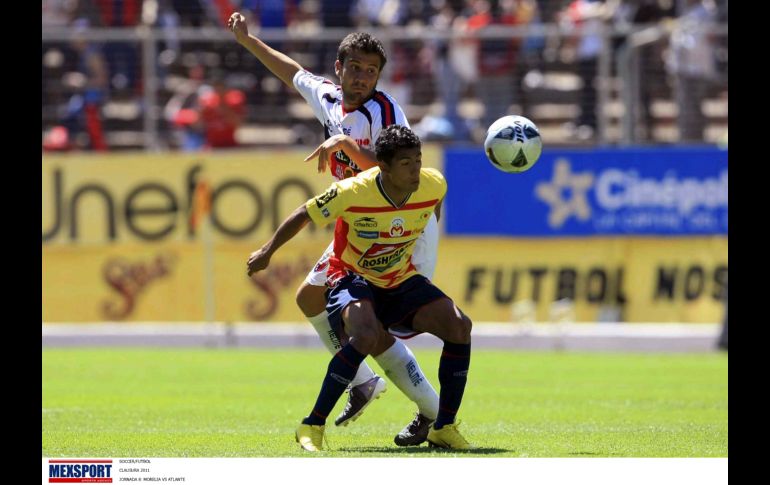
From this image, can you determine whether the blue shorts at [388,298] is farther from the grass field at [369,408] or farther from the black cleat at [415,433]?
the grass field at [369,408]

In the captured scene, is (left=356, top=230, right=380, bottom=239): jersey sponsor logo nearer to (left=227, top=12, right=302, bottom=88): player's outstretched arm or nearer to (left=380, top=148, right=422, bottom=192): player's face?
(left=380, top=148, right=422, bottom=192): player's face

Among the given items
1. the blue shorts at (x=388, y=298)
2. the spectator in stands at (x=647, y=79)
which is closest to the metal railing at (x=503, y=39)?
the spectator in stands at (x=647, y=79)

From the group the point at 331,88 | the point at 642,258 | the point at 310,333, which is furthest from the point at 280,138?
the point at 331,88

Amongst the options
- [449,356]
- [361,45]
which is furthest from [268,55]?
[449,356]

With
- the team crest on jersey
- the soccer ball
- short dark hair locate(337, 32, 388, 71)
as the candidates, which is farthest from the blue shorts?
short dark hair locate(337, 32, 388, 71)

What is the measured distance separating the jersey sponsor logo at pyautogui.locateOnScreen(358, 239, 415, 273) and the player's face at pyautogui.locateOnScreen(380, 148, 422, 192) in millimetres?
519

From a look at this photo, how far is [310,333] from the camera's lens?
2102 centimetres

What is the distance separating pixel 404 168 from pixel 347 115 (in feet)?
3.57

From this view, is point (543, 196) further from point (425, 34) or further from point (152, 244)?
point (152, 244)

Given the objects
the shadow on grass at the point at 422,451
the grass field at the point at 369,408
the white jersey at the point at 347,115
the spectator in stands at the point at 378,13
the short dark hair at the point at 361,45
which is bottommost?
the grass field at the point at 369,408

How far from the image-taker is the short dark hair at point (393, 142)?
31.0ft

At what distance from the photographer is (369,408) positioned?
13.5 metres

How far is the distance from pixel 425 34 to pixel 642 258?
4.54 meters

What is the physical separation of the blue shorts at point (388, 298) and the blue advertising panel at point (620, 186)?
1147 cm
